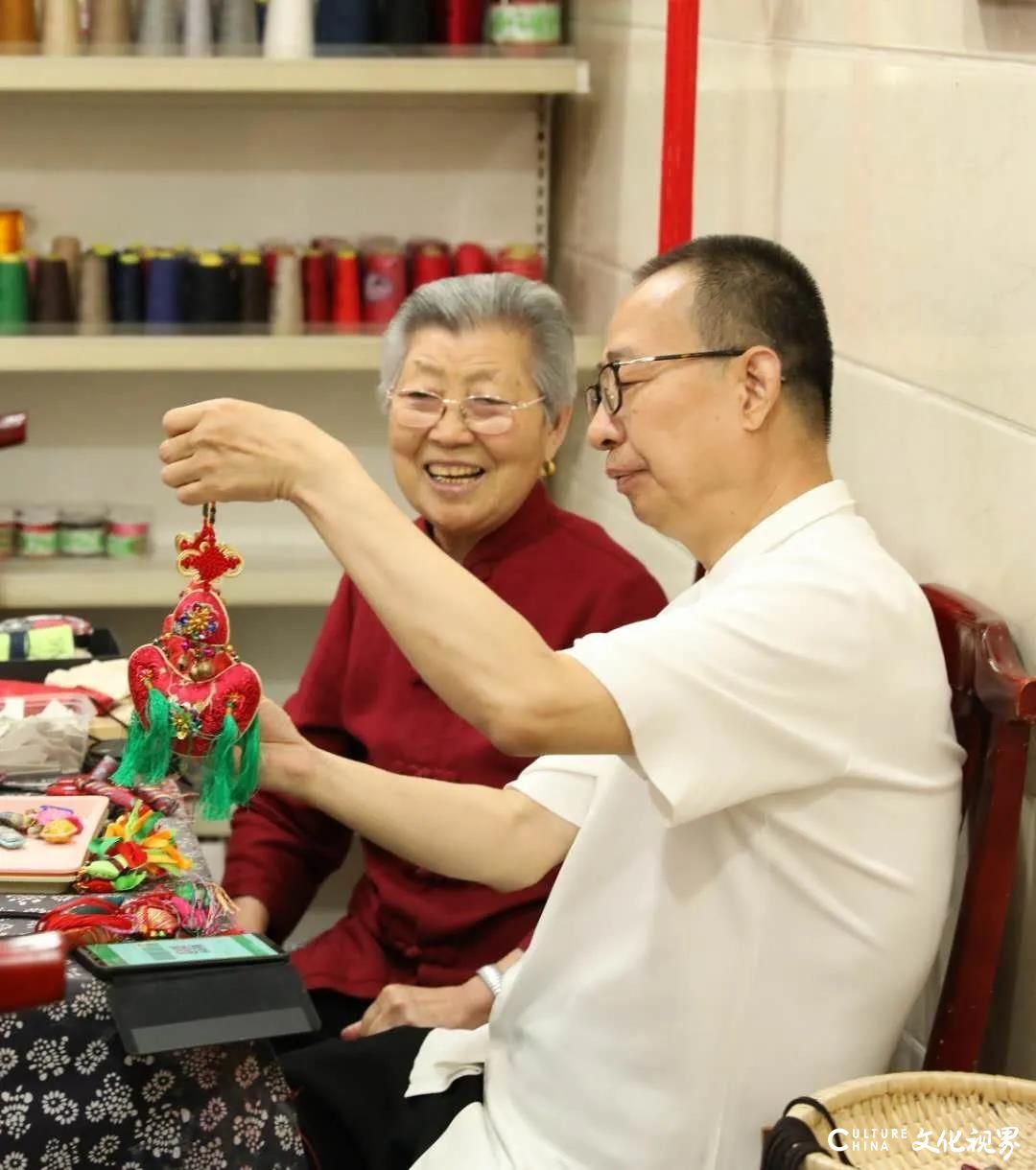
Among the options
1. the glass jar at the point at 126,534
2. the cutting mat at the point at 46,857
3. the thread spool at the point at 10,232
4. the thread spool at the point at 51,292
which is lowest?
the glass jar at the point at 126,534

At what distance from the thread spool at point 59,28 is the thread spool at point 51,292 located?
0.34m

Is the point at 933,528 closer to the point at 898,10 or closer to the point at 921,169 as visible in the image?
the point at 921,169

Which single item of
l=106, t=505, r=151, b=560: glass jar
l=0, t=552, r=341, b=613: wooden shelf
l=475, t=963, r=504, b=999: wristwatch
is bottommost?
→ l=475, t=963, r=504, b=999: wristwatch

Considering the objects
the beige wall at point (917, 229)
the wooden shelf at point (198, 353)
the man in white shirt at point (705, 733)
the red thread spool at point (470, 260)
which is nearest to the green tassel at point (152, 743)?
the man in white shirt at point (705, 733)

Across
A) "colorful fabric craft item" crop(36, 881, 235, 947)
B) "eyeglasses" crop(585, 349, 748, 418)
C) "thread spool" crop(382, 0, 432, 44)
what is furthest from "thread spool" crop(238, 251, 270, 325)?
"colorful fabric craft item" crop(36, 881, 235, 947)

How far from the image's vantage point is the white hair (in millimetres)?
2061

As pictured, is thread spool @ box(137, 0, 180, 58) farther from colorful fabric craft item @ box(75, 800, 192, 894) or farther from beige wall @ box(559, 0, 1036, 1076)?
colorful fabric craft item @ box(75, 800, 192, 894)

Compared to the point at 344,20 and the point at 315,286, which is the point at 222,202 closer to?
the point at 315,286

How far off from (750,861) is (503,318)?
89 centimetres

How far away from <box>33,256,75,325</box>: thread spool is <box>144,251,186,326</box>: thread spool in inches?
5.4

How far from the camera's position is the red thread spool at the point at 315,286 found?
10.1ft

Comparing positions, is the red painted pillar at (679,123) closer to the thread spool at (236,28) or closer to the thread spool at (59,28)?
the thread spool at (236,28)

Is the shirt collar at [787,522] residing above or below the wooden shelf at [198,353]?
above

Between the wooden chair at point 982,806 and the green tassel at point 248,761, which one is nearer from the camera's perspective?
the wooden chair at point 982,806
